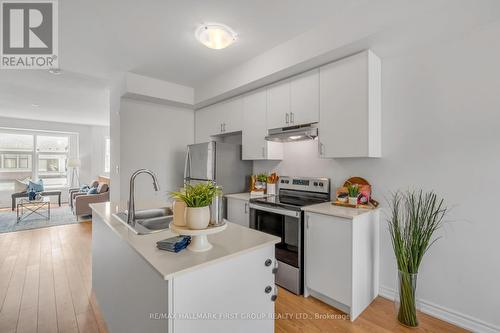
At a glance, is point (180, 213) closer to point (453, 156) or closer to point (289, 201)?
point (289, 201)

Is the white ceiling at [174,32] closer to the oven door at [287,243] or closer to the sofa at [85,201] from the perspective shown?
the oven door at [287,243]

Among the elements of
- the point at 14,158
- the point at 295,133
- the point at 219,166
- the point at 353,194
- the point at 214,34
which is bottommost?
the point at 353,194

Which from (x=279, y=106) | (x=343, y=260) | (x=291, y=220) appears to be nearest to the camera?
(x=343, y=260)

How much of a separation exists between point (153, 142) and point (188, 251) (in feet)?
9.68

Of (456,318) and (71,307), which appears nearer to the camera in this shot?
(456,318)

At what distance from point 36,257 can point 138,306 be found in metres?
3.16

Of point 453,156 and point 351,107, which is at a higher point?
point 351,107

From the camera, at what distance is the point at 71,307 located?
2115 millimetres

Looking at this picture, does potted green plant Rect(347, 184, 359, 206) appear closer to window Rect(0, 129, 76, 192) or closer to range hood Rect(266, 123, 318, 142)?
range hood Rect(266, 123, 318, 142)

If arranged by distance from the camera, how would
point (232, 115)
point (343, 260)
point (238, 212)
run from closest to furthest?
1. point (343, 260)
2. point (238, 212)
3. point (232, 115)

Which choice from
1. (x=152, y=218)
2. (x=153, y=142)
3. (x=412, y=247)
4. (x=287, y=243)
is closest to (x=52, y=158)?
(x=153, y=142)

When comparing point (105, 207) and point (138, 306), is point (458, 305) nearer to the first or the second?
point (138, 306)

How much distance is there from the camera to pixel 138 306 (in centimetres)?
124

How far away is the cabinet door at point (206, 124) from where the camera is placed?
3766mm
